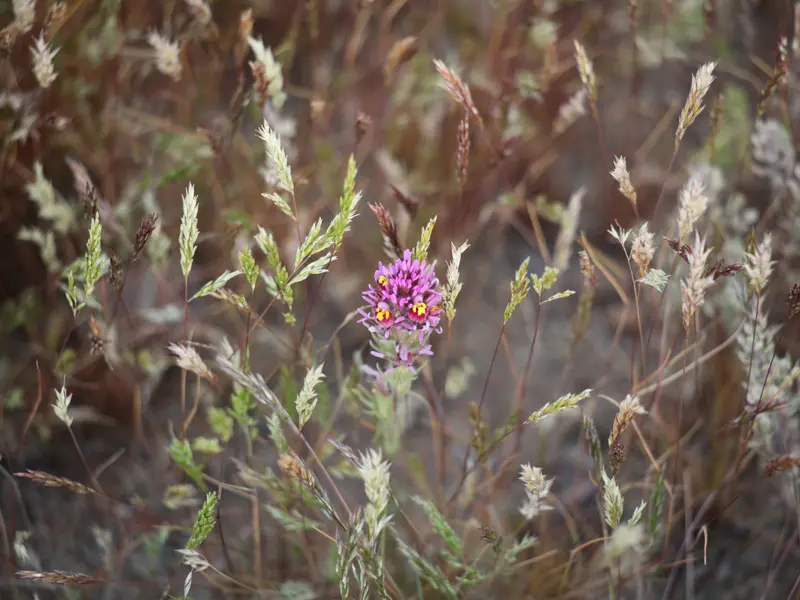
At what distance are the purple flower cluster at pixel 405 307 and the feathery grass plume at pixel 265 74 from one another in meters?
0.29

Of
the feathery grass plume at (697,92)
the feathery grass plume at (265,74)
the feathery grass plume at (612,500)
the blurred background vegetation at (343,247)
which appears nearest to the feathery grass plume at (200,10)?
the blurred background vegetation at (343,247)

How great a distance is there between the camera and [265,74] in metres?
0.77

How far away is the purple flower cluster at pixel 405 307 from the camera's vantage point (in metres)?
0.63

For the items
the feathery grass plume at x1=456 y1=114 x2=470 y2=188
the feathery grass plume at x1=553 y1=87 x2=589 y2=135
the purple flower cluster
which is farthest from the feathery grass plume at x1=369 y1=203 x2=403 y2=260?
the feathery grass plume at x1=553 y1=87 x2=589 y2=135

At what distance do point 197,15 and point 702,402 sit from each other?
3.04 ft

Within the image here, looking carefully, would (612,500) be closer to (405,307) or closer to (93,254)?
(405,307)

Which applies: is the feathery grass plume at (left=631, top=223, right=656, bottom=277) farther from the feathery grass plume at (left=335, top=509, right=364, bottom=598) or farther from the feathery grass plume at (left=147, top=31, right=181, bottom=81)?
the feathery grass plume at (left=147, top=31, right=181, bottom=81)

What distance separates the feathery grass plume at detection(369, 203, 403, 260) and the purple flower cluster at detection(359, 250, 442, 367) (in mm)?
22

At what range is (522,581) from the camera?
0.90 m

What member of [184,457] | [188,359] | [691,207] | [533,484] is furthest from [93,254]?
[691,207]

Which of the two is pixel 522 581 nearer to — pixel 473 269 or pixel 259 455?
pixel 259 455

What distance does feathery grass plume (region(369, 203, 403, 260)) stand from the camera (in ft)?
2.05

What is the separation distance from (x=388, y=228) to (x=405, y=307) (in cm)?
8

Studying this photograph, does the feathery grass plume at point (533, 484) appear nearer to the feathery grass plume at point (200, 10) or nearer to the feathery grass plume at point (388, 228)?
the feathery grass plume at point (388, 228)
